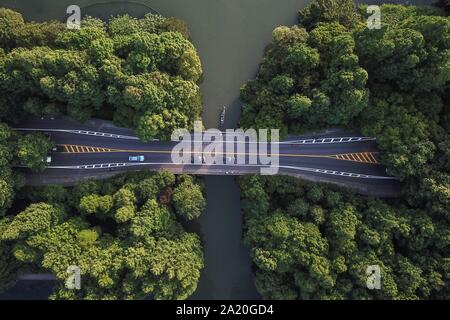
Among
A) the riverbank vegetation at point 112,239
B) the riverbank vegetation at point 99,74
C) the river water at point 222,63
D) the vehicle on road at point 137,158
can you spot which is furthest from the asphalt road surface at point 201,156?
the river water at point 222,63

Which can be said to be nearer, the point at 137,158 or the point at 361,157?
the point at 137,158

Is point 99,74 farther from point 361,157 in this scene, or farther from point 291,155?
point 361,157

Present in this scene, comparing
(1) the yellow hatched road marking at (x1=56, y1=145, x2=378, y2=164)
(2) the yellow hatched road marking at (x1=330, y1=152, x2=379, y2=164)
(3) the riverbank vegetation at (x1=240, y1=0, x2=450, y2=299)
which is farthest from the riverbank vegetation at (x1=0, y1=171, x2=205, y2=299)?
(2) the yellow hatched road marking at (x1=330, y1=152, x2=379, y2=164)

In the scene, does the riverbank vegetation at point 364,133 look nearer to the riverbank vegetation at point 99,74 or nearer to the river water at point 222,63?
the river water at point 222,63

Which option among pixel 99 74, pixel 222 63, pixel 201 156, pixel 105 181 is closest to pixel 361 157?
pixel 201 156

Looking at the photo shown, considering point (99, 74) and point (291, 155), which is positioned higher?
point (99, 74)

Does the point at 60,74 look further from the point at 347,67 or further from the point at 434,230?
the point at 434,230

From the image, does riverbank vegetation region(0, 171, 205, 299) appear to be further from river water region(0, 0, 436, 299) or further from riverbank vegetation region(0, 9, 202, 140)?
riverbank vegetation region(0, 9, 202, 140)
